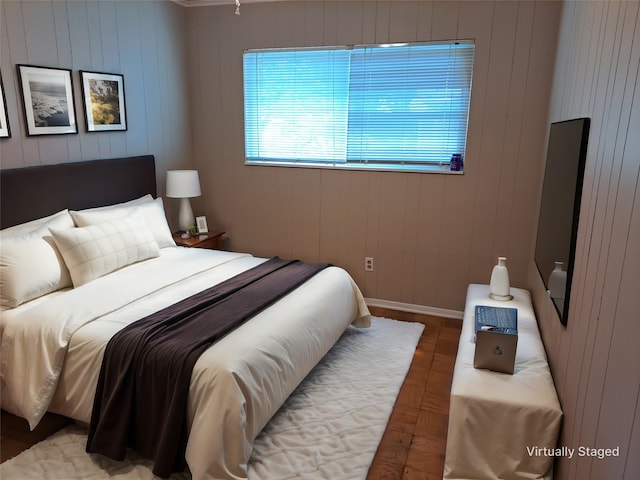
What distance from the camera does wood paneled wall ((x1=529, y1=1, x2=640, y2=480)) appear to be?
123 cm

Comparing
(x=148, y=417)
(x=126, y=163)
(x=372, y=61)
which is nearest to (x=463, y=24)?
(x=372, y=61)

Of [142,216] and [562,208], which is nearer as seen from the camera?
[562,208]

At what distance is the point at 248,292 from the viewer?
2848 mm

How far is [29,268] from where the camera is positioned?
2629mm

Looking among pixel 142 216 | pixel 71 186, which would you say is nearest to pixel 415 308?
pixel 142 216

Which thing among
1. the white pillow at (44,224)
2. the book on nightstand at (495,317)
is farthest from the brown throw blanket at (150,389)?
the book on nightstand at (495,317)

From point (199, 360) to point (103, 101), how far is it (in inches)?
96.1

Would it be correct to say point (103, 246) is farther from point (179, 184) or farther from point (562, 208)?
point (562, 208)

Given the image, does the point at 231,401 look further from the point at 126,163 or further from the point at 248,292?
the point at 126,163

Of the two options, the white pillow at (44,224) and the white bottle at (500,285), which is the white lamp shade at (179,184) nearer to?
the white pillow at (44,224)

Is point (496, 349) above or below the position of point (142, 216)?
below

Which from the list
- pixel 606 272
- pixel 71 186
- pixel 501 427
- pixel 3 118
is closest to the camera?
pixel 606 272

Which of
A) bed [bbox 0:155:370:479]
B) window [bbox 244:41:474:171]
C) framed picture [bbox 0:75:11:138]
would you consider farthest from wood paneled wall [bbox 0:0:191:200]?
window [bbox 244:41:474:171]

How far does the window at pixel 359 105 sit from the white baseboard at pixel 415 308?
1185 mm
